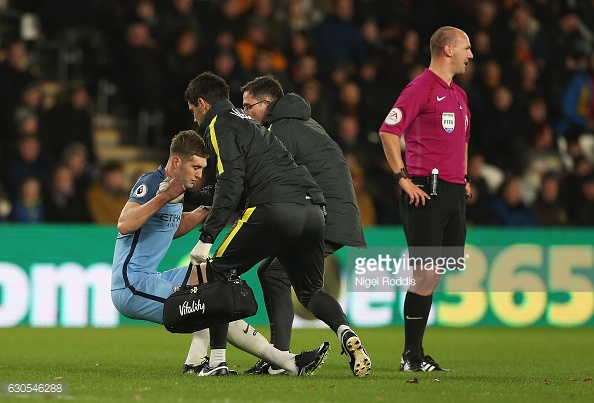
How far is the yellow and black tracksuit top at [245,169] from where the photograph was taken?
724 cm

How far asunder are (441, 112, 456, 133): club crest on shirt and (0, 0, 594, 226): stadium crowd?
5.99 m

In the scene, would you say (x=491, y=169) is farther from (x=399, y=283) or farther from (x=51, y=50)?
(x=51, y=50)

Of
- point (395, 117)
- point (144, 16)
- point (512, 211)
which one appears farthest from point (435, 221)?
point (144, 16)

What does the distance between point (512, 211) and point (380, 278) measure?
8.59 feet

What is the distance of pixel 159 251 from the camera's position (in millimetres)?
8234

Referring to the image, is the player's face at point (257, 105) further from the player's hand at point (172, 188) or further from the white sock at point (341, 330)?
the white sock at point (341, 330)

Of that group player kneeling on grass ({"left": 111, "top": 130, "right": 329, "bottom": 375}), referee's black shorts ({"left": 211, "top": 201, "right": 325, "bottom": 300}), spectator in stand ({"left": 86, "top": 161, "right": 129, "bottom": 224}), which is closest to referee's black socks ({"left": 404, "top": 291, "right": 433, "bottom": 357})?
player kneeling on grass ({"left": 111, "top": 130, "right": 329, "bottom": 375})

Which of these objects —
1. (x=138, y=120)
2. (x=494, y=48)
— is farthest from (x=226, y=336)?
(x=494, y=48)

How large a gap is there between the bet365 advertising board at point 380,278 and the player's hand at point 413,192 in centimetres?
455

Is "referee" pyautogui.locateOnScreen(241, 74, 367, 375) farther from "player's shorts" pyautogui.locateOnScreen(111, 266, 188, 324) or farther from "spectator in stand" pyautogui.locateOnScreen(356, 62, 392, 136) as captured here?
"spectator in stand" pyautogui.locateOnScreen(356, 62, 392, 136)

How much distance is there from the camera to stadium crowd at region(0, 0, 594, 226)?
47.9ft

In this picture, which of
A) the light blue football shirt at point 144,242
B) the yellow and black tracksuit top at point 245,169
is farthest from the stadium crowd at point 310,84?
the yellow and black tracksuit top at point 245,169

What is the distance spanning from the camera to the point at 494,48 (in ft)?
61.7

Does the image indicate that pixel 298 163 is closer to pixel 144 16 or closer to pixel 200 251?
pixel 200 251
